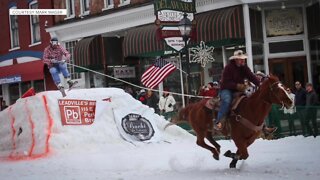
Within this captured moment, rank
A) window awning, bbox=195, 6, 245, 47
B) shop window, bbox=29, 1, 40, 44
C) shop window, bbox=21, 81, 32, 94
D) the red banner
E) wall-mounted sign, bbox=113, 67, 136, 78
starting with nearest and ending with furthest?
→ the red banner < window awning, bbox=195, 6, 245, 47 < wall-mounted sign, bbox=113, 67, 136, 78 < shop window, bbox=29, 1, 40, 44 < shop window, bbox=21, 81, 32, 94

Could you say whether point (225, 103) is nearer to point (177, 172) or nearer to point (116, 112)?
point (177, 172)

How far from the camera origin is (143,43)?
74.6ft

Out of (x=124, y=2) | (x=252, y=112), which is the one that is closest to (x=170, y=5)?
(x=124, y=2)

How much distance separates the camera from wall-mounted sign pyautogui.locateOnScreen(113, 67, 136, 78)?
26.1 m

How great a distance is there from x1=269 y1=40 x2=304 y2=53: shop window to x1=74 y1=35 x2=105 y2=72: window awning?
886cm

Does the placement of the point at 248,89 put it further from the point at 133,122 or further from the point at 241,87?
the point at 133,122

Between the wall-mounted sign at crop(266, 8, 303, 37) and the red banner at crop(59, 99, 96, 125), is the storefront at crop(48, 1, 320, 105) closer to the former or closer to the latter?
the wall-mounted sign at crop(266, 8, 303, 37)

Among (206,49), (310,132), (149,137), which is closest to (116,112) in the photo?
(149,137)

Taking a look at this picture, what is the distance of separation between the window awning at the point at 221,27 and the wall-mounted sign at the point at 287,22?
1.62 meters

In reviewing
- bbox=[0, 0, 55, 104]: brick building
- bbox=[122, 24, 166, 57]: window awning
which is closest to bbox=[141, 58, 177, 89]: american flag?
bbox=[122, 24, 166, 57]: window awning

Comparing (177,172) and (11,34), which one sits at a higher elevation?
(11,34)

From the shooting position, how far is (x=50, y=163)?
1187cm

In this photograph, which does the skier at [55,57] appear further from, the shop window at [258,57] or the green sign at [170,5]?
the shop window at [258,57]

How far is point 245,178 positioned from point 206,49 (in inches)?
501
